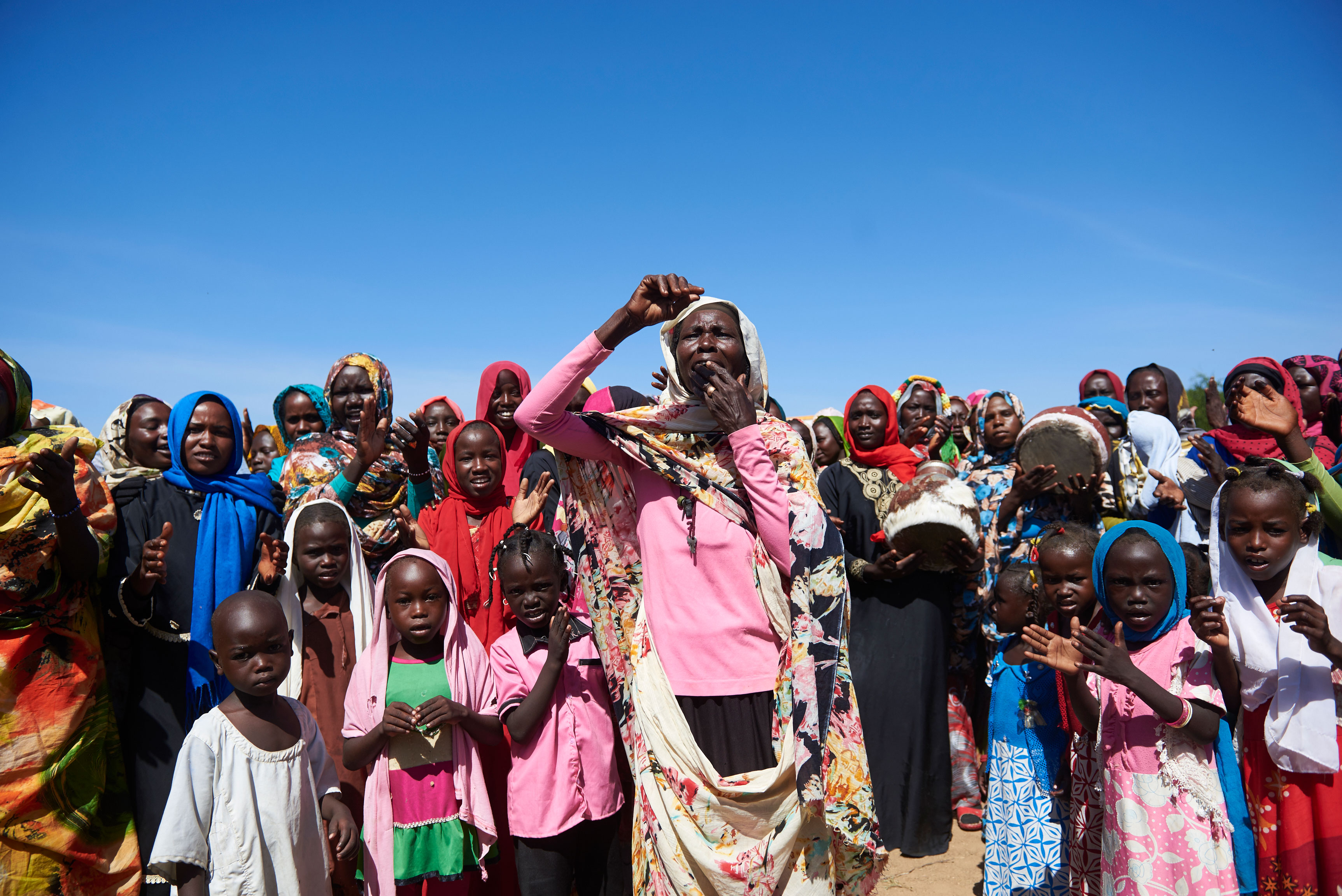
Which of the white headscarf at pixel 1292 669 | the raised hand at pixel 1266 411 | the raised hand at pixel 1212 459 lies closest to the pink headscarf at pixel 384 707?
the white headscarf at pixel 1292 669

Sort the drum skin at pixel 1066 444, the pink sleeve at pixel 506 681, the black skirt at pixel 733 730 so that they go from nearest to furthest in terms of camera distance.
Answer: the black skirt at pixel 733 730 < the pink sleeve at pixel 506 681 < the drum skin at pixel 1066 444

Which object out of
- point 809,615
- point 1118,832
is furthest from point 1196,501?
point 809,615

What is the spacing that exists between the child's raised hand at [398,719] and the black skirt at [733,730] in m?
1.16

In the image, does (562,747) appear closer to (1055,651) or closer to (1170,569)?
(1055,651)

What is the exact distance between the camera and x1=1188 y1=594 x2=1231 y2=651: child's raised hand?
9.52 ft

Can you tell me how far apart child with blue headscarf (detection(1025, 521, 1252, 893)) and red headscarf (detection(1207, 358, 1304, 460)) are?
1189 millimetres

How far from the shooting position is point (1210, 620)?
115 inches

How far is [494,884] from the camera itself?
375 centimetres

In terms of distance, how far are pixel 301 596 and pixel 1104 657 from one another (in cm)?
354

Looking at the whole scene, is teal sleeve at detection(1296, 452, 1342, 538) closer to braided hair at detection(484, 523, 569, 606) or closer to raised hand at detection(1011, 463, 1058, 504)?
raised hand at detection(1011, 463, 1058, 504)

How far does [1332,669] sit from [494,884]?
3.57m

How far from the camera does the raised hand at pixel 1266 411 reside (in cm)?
362

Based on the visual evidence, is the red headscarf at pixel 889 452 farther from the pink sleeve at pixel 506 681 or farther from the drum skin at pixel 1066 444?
the pink sleeve at pixel 506 681

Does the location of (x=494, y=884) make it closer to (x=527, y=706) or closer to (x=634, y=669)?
(x=527, y=706)
